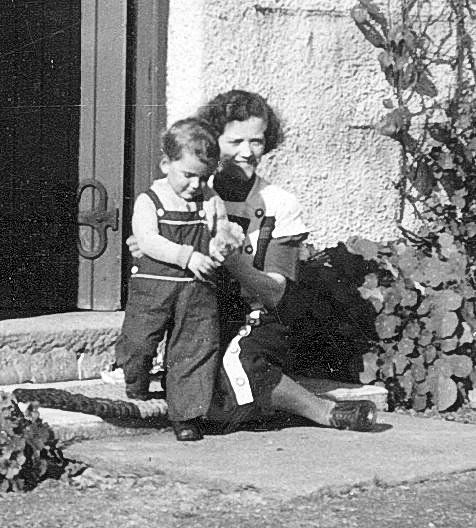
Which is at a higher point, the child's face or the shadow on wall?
the child's face

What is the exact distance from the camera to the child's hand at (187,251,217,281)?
5.00 metres

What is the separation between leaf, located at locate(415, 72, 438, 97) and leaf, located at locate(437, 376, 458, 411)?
4.93ft

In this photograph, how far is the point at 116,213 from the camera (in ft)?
20.9

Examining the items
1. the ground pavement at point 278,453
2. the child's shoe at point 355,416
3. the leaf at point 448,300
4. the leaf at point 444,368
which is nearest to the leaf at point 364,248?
the leaf at point 448,300

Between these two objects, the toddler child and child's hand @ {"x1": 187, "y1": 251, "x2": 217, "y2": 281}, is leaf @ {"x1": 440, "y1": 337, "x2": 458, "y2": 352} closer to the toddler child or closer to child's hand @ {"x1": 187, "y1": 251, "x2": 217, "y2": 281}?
the toddler child

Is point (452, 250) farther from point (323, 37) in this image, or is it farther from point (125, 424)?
point (125, 424)

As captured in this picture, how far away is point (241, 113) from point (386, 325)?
3.94ft

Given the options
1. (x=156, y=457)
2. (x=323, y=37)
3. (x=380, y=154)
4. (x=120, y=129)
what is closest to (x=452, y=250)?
(x=380, y=154)

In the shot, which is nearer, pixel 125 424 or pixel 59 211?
pixel 125 424

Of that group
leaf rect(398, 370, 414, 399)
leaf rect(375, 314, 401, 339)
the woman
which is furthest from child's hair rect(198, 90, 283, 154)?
leaf rect(398, 370, 414, 399)

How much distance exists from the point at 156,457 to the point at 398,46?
2628mm

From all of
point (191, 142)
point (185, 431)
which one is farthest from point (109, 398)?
point (191, 142)

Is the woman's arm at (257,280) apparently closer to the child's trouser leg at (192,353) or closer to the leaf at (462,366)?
the child's trouser leg at (192,353)

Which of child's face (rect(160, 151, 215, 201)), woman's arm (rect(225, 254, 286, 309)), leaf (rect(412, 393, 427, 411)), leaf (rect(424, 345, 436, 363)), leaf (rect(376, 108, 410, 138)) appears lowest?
leaf (rect(412, 393, 427, 411))
